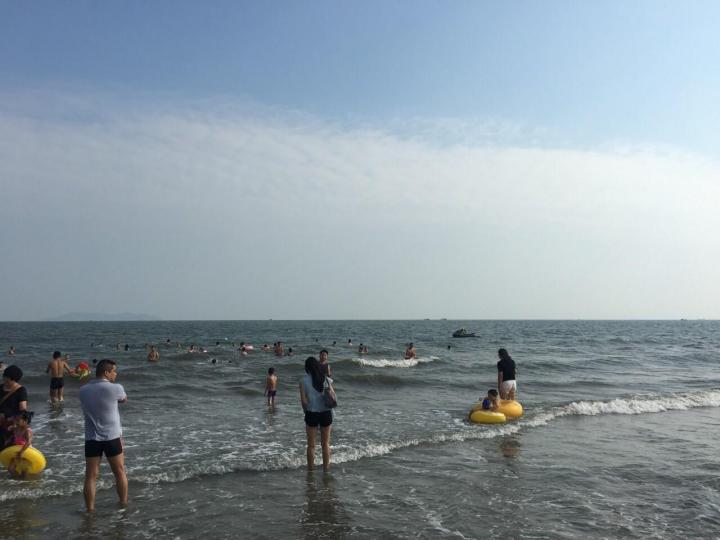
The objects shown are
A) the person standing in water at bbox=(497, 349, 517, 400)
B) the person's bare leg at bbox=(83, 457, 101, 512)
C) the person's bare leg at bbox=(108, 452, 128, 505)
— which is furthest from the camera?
the person standing in water at bbox=(497, 349, 517, 400)

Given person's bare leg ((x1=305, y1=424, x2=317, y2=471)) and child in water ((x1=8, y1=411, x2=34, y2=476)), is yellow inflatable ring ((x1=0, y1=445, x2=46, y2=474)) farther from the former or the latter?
person's bare leg ((x1=305, y1=424, x2=317, y2=471))

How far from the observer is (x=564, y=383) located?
23859mm

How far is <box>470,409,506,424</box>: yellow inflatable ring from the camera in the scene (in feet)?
45.5

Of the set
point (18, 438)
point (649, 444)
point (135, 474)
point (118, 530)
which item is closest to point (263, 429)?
point (135, 474)

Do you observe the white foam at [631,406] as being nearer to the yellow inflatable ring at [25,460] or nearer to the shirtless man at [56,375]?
the yellow inflatable ring at [25,460]

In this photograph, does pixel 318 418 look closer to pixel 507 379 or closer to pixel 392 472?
pixel 392 472

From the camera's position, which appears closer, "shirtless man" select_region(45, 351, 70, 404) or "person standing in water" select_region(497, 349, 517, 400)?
"person standing in water" select_region(497, 349, 517, 400)

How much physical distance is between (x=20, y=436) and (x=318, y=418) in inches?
203

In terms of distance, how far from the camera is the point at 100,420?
6895 mm

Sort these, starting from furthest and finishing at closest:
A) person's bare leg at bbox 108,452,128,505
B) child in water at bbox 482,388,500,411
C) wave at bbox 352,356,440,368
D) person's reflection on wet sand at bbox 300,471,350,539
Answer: wave at bbox 352,356,440,368
child in water at bbox 482,388,500,411
person's bare leg at bbox 108,452,128,505
person's reflection on wet sand at bbox 300,471,350,539

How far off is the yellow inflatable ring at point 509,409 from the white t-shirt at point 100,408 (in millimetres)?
10452

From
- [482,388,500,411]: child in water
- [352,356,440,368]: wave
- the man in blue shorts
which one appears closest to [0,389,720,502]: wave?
[482,388,500,411]: child in water

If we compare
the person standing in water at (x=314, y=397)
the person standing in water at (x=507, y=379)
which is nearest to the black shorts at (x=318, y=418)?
the person standing in water at (x=314, y=397)

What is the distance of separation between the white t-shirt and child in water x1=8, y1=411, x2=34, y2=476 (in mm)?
2594
